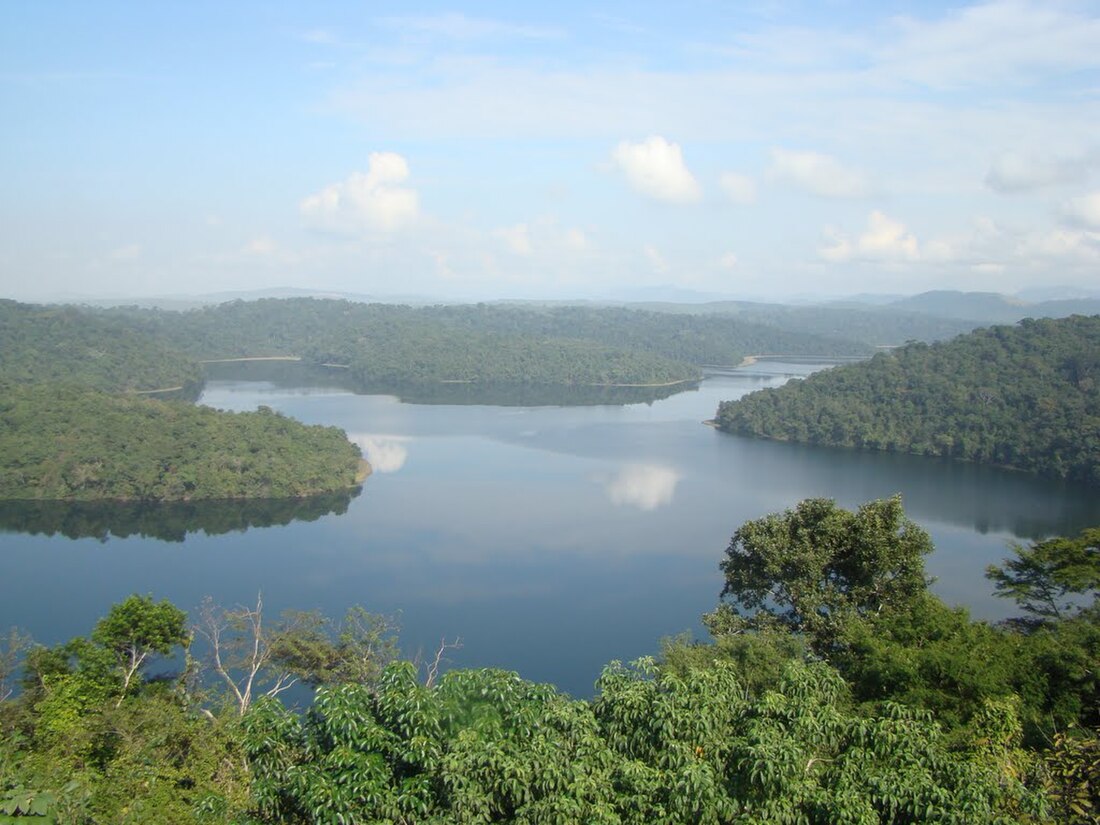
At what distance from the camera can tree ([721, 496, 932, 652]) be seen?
11.8 m

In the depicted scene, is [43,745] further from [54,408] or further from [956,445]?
[956,445]

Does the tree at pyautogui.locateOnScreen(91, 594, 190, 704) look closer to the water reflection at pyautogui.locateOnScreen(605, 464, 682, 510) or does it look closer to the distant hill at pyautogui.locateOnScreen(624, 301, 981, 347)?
the water reflection at pyautogui.locateOnScreen(605, 464, 682, 510)

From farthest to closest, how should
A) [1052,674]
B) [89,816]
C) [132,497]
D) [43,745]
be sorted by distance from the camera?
[132,497] < [1052,674] < [43,745] < [89,816]

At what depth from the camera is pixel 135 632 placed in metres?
11.0

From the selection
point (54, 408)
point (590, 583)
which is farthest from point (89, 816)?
point (54, 408)

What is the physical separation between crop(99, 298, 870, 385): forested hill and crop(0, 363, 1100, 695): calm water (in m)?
26.1

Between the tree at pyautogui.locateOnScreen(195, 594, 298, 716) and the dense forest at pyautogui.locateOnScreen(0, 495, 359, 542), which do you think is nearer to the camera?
the tree at pyautogui.locateOnScreen(195, 594, 298, 716)

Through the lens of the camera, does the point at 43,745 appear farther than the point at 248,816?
Yes

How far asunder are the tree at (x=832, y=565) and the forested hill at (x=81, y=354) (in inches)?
1819

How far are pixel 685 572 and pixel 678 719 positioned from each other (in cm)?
1708

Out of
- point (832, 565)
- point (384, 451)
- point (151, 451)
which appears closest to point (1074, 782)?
point (832, 565)

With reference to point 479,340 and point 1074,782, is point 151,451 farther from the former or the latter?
point 479,340

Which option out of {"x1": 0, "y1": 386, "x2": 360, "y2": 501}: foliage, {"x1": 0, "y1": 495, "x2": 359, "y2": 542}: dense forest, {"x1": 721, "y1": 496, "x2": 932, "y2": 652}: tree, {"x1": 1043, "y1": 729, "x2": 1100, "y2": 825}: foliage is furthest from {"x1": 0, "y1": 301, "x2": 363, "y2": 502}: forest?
{"x1": 1043, "y1": 729, "x2": 1100, "y2": 825}: foliage

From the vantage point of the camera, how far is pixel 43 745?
7984 mm
